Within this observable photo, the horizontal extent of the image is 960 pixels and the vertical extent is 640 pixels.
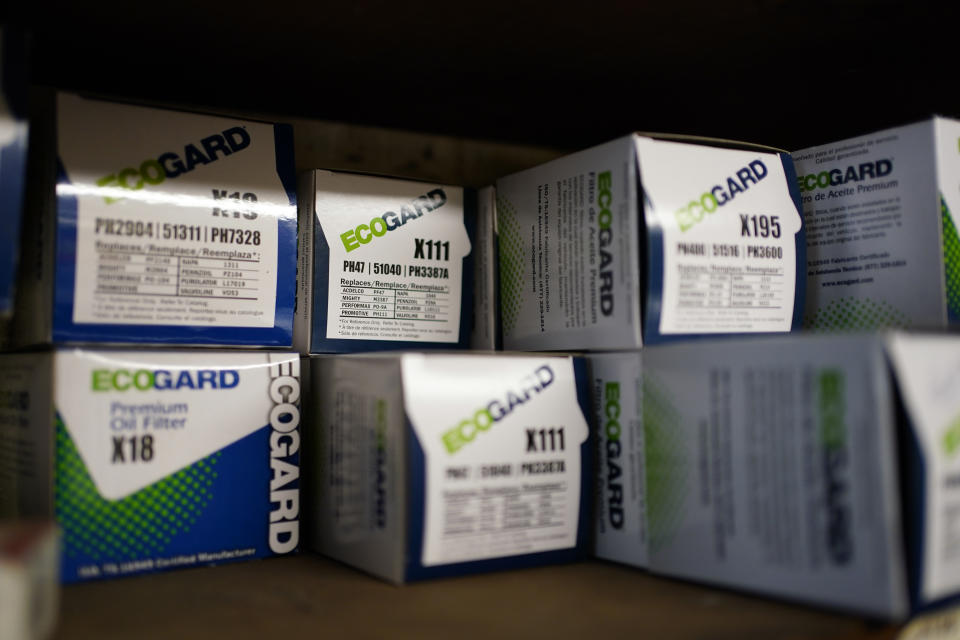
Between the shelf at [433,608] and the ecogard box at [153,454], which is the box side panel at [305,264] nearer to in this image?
the ecogard box at [153,454]

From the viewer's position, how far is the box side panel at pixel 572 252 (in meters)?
0.94

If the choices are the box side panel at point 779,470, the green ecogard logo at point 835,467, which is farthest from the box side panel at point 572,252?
the green ecogard logo at point 835,467

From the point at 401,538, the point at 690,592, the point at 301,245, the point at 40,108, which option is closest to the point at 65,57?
the point at 40,108

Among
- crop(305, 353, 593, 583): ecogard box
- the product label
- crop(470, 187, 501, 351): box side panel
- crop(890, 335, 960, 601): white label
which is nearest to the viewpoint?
crop(890, 335, 960, 601): white label

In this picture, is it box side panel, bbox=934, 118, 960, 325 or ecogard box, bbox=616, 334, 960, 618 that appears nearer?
ecogard box, bbox=616, 334, 960, 618

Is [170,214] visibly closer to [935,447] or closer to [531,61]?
[531,61]

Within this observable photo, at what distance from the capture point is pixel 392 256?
1.12 m

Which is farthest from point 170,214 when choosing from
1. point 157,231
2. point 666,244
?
point 666,244

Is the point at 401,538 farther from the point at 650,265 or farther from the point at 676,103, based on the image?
the point at 676,103

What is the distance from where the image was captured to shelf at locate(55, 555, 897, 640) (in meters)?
0.69

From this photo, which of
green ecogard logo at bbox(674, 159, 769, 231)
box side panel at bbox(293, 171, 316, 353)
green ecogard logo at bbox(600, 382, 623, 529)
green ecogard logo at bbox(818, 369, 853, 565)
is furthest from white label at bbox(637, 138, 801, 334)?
box side panel at bbox(293, 171, 316, 353)

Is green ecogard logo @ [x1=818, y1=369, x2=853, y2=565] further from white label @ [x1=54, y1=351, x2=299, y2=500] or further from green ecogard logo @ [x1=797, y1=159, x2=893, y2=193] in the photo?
white label @ [x1=54, y1=351, x2=299, y2=500]

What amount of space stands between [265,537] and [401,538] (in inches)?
8.4

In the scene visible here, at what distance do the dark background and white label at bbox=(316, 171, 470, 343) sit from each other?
0.16 meters
